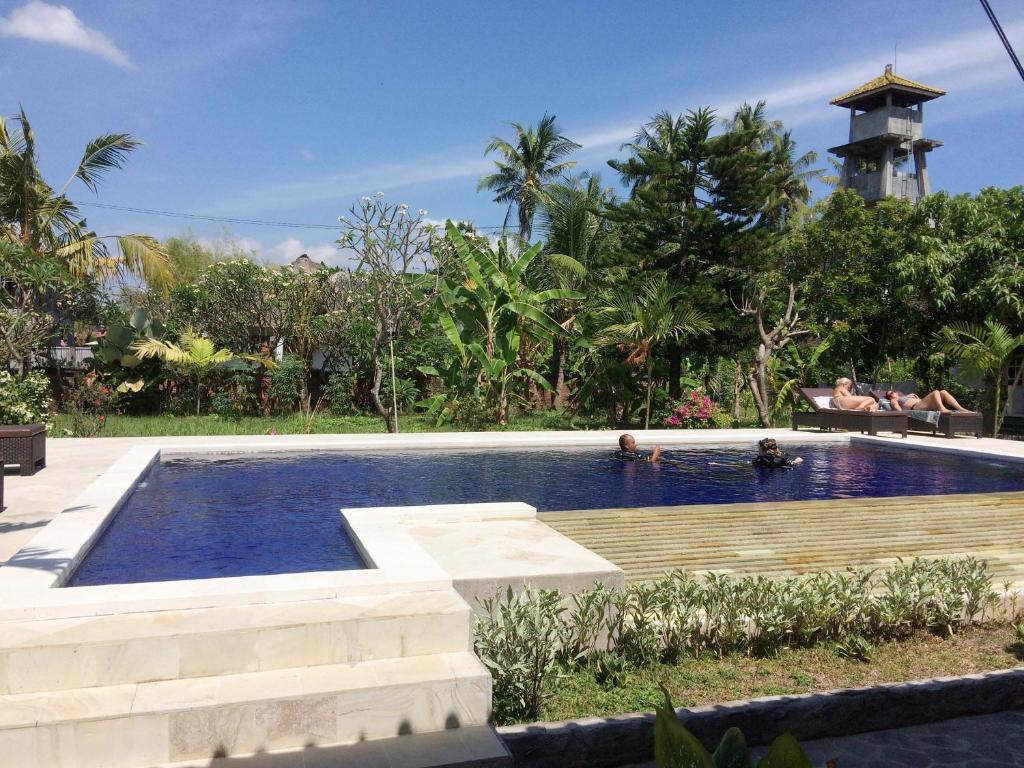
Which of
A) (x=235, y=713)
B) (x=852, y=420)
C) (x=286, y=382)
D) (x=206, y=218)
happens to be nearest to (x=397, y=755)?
(x=235, y=713)

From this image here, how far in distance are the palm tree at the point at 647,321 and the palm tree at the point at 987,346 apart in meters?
4.65

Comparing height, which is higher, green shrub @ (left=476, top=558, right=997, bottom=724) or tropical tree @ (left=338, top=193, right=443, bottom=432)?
tropical tree @ (left=338, top=193, right=443, bottom=432)

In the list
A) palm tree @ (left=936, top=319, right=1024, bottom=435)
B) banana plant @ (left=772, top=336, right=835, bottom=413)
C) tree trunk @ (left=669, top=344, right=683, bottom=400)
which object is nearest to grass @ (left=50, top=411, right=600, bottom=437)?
tree trunk @ (left=669, top=344, right=683, bottom=400)

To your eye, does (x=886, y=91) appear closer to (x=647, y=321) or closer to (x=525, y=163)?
(x=525, y=163)

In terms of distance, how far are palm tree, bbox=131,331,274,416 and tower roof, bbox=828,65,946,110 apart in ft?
126

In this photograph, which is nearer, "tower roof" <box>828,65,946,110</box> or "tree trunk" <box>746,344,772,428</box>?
"tree trunk" <box>746,344,772,428</box>

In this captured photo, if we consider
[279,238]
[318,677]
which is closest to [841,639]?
[318,677]

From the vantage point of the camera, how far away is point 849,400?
15.8m

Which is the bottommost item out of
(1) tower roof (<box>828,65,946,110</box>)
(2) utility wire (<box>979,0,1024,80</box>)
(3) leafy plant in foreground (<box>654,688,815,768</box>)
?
(3) leafy plant in foreground (<box>654,688,815,768</box>)

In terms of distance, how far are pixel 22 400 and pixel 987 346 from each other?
54.6 ft

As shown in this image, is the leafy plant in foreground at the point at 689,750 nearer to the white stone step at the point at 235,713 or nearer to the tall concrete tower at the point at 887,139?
the white stone step at the point at 235,713

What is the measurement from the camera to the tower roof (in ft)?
A: 143

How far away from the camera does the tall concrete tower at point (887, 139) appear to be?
Result: 43.8 metres

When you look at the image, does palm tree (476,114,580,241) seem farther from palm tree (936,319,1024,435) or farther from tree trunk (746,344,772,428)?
palm tree (936,319,1024,435)
